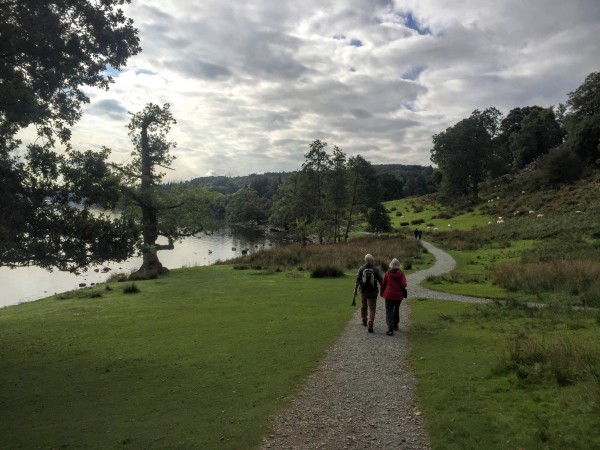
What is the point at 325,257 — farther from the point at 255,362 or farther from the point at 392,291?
the point at 255,362

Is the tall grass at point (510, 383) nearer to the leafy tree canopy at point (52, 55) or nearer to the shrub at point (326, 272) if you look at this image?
the leafy tree canopy at point (52, 55)

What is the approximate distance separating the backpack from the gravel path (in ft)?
5.70

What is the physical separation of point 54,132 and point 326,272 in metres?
18.9

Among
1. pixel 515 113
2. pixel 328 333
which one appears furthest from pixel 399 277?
pixel 515 113

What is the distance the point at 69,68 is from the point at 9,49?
139 cm

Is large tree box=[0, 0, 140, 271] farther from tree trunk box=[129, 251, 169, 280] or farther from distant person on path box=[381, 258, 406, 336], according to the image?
tree trunk box=[129, 251, 169, 280]

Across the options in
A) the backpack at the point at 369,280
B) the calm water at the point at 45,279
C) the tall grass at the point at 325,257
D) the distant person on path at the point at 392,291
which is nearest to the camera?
the distant person on path at the point at 392,291

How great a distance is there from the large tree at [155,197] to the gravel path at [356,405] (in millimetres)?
24210

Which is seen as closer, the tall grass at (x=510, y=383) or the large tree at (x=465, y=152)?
the tall grass at (x=510, y=383)

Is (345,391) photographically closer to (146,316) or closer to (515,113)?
(146,316)

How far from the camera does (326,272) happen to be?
27.7 m

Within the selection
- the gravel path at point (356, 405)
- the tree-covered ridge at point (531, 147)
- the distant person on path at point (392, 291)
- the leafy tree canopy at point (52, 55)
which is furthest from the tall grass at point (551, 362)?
the tree-covered ridge at point (531, 147)

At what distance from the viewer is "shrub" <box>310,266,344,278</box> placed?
2752 centimetres

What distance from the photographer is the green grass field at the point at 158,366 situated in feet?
24.3
